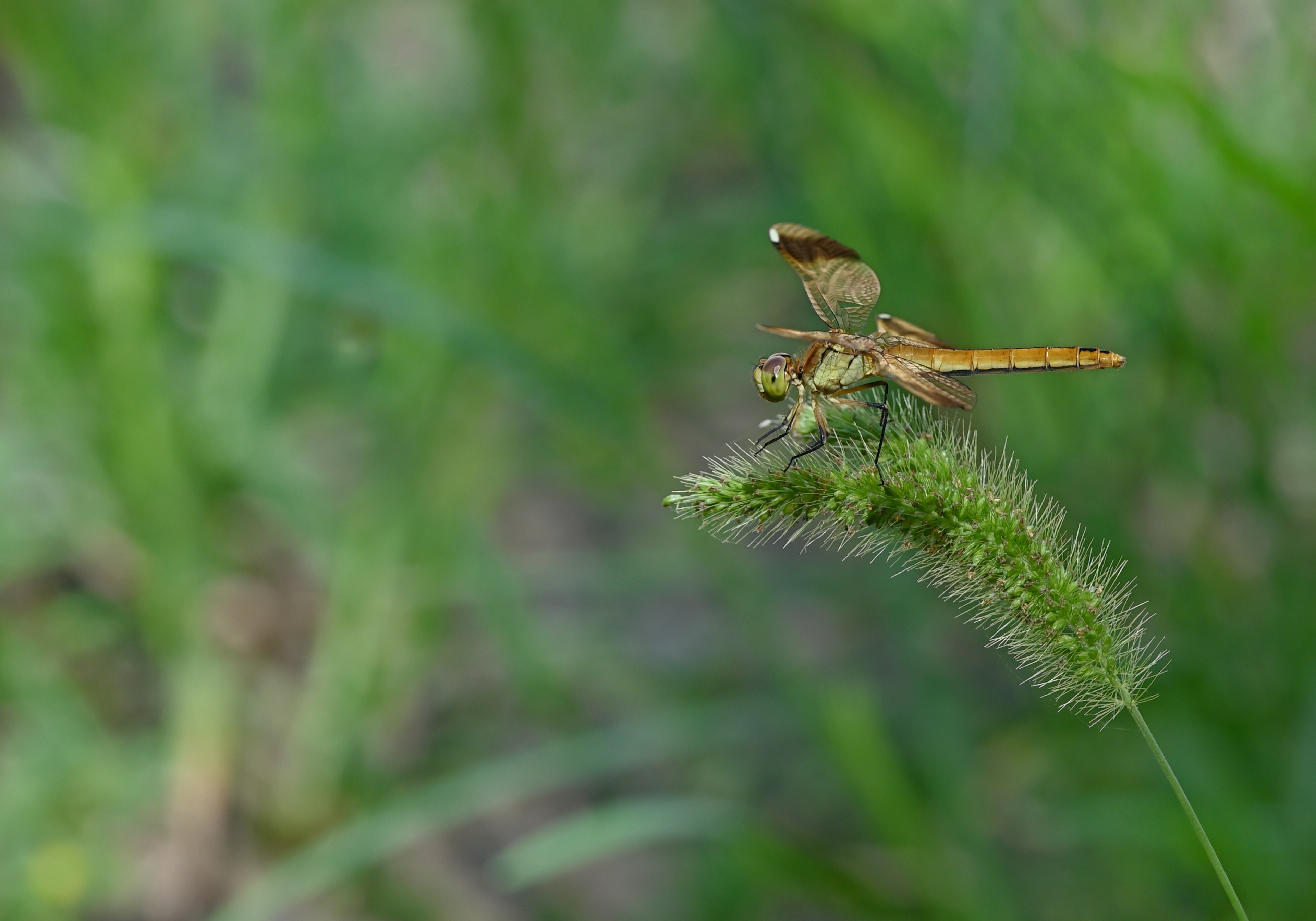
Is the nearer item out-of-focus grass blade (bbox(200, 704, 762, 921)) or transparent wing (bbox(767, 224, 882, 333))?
transparent wing (bbox(767, 224, 882, 333))

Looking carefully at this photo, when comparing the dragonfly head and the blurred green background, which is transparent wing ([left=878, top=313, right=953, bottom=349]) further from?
the blurred green background

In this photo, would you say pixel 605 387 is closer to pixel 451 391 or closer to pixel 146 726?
pixel 451 391

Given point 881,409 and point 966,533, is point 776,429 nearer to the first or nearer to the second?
point 881,409

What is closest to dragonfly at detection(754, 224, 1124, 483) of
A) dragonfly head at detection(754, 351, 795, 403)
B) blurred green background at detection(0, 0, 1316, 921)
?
dragonfly head at detection(754, 351, 795, 403)

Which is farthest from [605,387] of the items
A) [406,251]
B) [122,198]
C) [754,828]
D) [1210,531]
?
[1210,531]

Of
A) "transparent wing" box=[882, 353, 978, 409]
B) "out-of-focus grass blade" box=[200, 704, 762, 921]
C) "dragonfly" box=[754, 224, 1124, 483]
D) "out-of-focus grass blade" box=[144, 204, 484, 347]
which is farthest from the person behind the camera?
"out-of-focus grass blade" box=[200, 704, 762, 921]

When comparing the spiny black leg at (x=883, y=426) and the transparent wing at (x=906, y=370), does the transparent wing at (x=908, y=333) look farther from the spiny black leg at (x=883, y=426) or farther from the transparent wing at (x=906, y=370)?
the spiny black leg at (x=883, y=426)

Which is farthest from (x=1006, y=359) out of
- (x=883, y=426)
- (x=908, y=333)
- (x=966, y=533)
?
(x=966, y=533)
